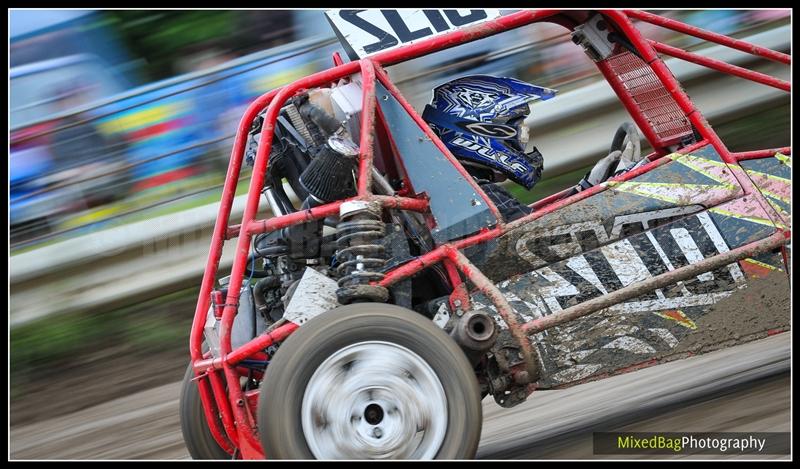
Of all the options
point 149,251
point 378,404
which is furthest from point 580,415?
point 149,251

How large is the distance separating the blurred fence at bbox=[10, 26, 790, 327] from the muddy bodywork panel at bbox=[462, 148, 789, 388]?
2416 mm

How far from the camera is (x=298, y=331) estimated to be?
3.14m

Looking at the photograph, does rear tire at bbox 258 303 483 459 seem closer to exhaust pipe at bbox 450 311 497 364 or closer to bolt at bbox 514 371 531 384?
exhaust pipe at bbox 450 311 497 364

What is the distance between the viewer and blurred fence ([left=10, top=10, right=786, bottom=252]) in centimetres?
577

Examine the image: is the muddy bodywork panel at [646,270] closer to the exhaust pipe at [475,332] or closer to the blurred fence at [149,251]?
the exhaust pipe at [475,332]

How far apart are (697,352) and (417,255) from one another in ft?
3.72

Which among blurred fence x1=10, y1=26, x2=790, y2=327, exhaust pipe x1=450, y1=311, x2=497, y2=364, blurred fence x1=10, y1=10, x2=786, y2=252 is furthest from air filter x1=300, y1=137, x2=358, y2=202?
blurred fence x1=10, y1=10, x2=786, y2=252

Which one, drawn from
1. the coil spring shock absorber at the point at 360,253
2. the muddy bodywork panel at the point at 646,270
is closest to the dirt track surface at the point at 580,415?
the muddy bodywork panel at the point at 646,270

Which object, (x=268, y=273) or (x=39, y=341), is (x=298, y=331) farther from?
(x=39, y=341)

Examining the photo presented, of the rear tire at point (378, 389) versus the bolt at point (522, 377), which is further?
the bolt at point (522, 377)

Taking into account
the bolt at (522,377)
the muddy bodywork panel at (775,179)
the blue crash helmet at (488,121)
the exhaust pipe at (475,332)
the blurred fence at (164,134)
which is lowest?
the bolt at (522,377)

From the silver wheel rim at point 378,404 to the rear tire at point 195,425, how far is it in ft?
3.62

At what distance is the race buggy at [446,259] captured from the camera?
3.15m

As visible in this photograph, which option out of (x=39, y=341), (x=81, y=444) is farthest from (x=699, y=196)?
(x=39, y=341)
